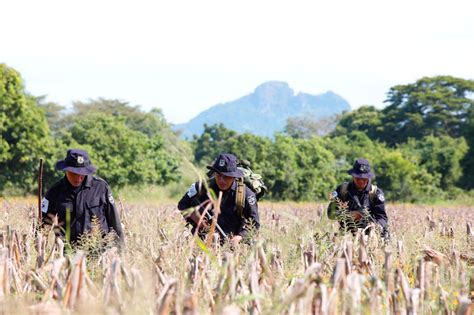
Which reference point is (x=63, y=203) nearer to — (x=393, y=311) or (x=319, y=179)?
(x=393, y=311)

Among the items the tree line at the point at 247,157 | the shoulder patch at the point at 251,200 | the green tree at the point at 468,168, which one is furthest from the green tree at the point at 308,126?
the shoulder patch at the point at 251,200

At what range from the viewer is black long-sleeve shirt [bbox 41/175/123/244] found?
7.43m

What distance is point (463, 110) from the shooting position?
7456 cm

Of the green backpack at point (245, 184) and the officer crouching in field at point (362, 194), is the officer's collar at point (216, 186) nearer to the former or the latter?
the green backpack at point (245, 184)

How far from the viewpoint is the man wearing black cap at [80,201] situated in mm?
7371

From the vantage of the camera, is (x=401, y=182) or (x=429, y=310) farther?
(x=401, y=182)

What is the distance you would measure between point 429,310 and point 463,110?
72322 mm

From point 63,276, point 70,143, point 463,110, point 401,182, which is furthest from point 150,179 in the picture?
point 63,276

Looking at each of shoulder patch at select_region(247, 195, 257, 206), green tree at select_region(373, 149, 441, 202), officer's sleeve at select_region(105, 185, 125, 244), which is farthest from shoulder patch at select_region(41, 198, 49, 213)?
green tree at select_region(373, 149, 441, 202)

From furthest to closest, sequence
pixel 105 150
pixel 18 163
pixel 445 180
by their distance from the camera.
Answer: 1. pixel 445 180
2. pixel 105 150
3. pixel 18 163

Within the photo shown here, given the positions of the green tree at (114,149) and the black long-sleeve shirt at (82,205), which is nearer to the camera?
the black long-sleeve shirt at (82,205)

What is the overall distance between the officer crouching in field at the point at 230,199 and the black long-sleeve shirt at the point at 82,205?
75 cm

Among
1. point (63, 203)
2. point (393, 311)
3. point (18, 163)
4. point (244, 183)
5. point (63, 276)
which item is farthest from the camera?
point (18, 163)

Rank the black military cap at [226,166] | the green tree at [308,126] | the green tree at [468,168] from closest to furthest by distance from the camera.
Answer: the black military cap at [226,166]
the green tree at [468,168]
the green tree at [308,126]
